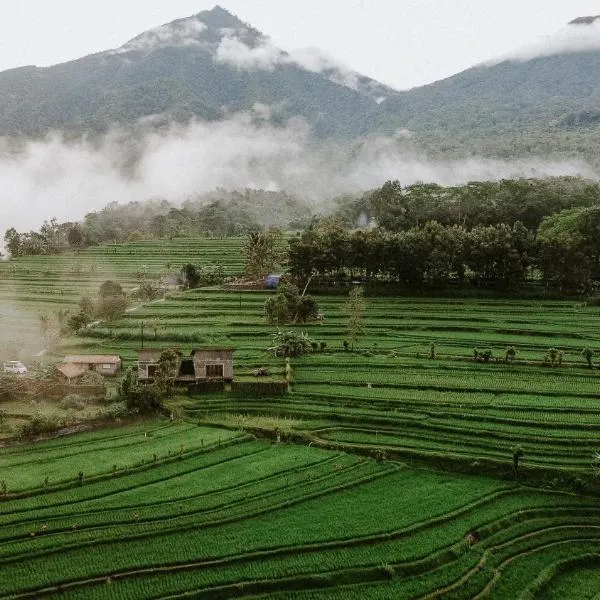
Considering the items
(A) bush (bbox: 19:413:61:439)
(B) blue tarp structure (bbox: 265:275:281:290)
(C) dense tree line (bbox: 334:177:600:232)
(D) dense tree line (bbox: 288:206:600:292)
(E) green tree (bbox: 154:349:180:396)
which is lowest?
(A) bush (bbox: 19:413:61:439)

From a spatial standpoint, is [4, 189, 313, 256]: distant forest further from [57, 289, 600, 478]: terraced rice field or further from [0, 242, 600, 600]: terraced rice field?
[0, 242, 600, 600]: terraced rice field

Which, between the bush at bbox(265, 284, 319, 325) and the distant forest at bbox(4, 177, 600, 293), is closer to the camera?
the bush at bbox(265, 284, 319, 325)

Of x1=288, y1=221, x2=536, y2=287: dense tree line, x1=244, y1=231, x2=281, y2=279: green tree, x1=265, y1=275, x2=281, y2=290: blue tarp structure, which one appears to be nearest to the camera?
x1=288, y1=221, x2=536, y2=287: dense tree line

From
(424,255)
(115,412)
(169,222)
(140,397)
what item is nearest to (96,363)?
(140,397)

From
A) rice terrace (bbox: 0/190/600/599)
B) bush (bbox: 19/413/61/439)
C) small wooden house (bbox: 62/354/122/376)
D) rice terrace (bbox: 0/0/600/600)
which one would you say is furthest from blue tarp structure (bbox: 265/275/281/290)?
bush (bbox: 19/413/61/439)

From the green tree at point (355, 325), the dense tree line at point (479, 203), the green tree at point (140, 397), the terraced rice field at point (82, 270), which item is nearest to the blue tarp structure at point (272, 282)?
the terraced rice field at point (82, 270)
